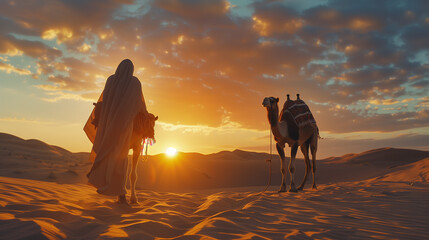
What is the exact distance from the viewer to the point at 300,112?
9820 mm

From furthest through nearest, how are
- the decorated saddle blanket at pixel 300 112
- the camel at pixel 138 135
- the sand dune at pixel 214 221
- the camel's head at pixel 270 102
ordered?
the decorated saddle blanket at pixel 300 112
the camel's head at pixel 270 102
the camel at pixel 138 135
the sand dune at pixel 214 221

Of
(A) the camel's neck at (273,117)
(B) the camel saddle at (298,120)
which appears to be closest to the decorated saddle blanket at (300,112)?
(B) the camel saddle at (298,120)

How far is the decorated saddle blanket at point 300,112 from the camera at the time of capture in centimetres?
970

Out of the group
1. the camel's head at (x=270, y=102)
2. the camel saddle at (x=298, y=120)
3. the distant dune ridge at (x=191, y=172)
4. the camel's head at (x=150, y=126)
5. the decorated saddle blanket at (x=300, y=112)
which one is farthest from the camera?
the distant dune ridge at (x=191, y=172)

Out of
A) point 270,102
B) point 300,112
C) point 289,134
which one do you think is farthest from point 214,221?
point 300,112

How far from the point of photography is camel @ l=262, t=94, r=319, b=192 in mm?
Result: 8859

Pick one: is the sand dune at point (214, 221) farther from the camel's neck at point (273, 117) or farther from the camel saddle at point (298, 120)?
the camel saddle at point (298, 120)

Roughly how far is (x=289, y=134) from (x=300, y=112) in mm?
925

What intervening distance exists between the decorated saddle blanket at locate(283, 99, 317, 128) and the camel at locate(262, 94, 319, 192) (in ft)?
0.39

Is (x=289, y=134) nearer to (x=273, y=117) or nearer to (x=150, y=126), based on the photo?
(x=273, y=117)

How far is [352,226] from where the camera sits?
4.02 m

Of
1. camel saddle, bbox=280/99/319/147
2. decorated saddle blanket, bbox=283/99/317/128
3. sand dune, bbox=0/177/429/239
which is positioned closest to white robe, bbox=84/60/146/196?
sand dune, bbox=0/177/429/239

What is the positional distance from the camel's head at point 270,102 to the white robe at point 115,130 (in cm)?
389

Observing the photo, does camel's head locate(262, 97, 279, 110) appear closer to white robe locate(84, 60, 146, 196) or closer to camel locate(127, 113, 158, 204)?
camel locate(127, 113, 158, 204)
